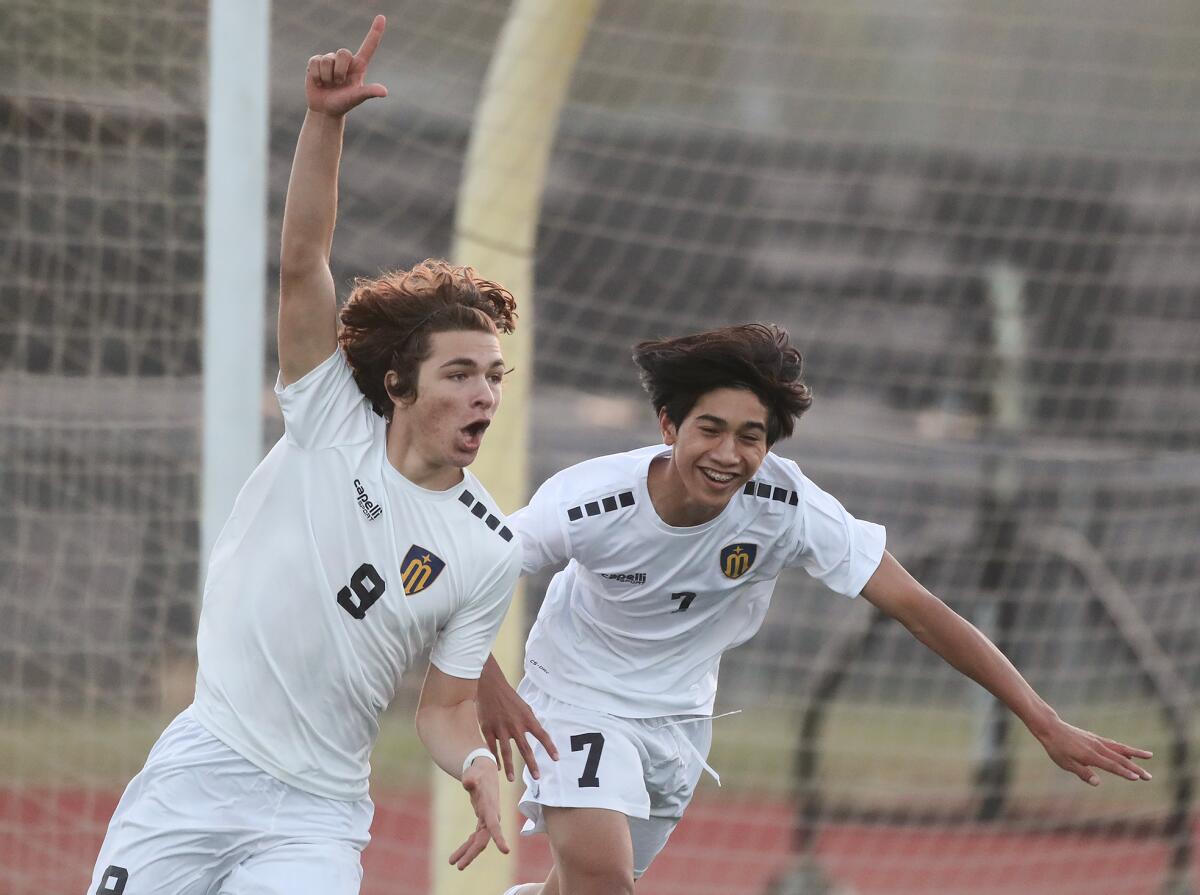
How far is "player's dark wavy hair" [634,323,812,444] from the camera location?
142 inches

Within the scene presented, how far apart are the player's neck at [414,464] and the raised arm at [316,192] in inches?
10.1

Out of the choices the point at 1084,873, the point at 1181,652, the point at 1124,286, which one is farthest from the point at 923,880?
the point at 1124,286

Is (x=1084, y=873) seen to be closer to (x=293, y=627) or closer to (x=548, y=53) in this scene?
(x=548, y=53)

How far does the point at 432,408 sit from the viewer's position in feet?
10.4

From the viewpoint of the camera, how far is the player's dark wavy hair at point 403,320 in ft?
10.6

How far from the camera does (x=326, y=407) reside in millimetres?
3236

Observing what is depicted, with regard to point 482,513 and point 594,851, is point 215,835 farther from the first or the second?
point 594,851

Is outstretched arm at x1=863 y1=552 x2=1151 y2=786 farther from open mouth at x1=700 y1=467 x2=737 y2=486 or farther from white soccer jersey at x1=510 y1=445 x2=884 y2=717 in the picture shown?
open mouth at x1=700 y1=467 x2=737 y2=486

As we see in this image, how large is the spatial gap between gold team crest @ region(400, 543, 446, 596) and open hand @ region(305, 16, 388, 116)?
0.85 m

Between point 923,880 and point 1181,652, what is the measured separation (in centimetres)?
212

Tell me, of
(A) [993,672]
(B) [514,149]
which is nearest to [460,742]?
(A) [993,672]

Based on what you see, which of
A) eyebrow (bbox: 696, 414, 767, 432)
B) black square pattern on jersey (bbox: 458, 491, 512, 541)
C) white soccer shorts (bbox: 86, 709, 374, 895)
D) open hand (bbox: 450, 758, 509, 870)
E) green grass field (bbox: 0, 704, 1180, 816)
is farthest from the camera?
green grass field (bbox: 0, 704, 1180, 816)

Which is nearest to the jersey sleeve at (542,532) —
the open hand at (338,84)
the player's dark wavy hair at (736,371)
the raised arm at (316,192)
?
the player's dark wavy hair at (736,371)

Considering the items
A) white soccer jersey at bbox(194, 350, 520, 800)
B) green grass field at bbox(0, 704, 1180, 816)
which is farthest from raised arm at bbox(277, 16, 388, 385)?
green grass field at bbox(0, 704, 1180, 816)
